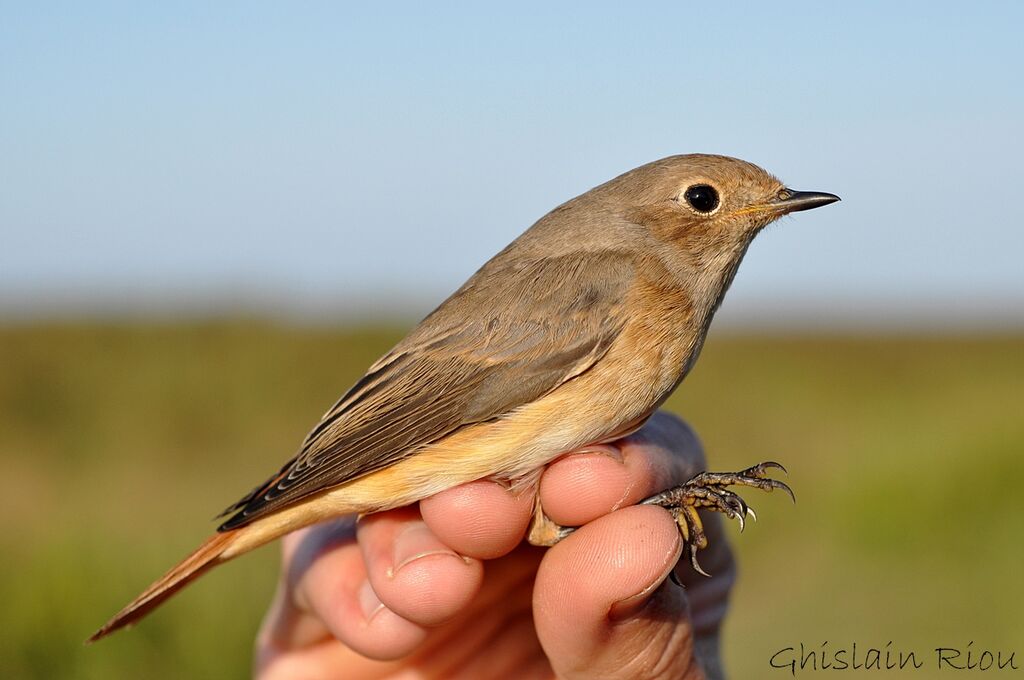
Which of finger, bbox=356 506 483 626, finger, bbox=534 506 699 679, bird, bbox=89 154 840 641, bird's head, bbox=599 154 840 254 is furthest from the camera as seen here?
bird's head, bbox=599 154 840 254

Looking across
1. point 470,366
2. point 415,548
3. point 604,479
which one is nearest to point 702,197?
point 470,366

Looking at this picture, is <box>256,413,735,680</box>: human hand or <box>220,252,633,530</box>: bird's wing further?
<box>220,252,633,530</box>: bird's wing

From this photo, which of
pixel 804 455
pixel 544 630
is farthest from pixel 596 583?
pixel 804 455

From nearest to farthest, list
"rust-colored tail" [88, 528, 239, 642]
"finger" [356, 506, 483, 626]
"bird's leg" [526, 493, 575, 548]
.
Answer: "finger" [356, 506, 483, 626] < "bird's leg" [526, 493, 575, 548] < "rust-colored tail" [88, 528, 239, 642]

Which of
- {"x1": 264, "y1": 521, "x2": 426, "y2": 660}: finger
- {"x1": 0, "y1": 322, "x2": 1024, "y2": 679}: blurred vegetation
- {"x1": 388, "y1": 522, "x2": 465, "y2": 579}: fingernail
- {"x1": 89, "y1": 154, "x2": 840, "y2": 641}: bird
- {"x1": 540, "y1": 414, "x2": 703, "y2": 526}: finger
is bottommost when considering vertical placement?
{"x1": 0, "y1": 322, "x2": 1024, "y2": 679}: blurred vegetation

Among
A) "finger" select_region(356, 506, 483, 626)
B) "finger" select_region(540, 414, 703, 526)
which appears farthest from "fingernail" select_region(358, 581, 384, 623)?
"finger" select_region(540, 414, 703, 526)

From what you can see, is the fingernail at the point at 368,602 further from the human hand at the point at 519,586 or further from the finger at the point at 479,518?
the finger at the point at 479,518

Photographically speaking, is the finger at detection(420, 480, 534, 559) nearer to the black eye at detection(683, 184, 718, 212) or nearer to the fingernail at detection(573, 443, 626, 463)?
the fingernail at detection(573, 443, 626, 463)
